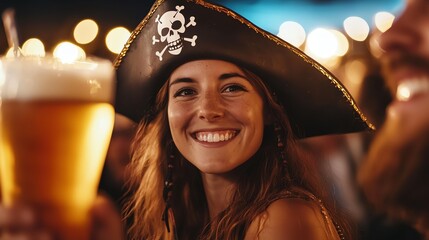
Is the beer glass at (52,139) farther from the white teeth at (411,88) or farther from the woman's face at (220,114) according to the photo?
the woman's face at (220,114)

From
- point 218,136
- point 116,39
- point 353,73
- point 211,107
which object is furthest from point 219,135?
point 353,73

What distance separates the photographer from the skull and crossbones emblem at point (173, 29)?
268 centimetres

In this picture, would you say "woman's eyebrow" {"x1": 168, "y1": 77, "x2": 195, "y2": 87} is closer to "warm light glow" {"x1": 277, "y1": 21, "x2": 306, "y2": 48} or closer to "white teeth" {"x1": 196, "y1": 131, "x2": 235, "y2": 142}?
"white teeth" {"x1": 196, "y1": 131, "x2": 235, "y2": 142}

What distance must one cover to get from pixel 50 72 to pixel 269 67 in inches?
55.4

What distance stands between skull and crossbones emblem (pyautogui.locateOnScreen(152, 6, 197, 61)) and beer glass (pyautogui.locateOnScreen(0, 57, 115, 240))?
130 centimetres

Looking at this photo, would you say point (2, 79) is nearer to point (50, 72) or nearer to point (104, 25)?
point (50, 72)

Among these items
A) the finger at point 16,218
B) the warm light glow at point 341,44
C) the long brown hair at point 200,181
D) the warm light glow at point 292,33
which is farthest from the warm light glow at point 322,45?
the finger at point 16,218

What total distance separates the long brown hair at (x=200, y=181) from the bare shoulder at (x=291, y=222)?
6cm

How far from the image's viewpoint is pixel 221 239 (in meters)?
2.70

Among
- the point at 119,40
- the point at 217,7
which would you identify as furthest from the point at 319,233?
the point at 119,40

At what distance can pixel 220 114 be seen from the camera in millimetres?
2646

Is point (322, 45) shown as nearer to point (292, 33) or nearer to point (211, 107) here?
point (292, 33)

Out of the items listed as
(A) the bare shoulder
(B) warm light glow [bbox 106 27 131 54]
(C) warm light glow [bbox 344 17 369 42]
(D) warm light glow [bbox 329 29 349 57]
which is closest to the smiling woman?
(A) the bare shoulder

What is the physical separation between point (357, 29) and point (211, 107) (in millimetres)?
8422
